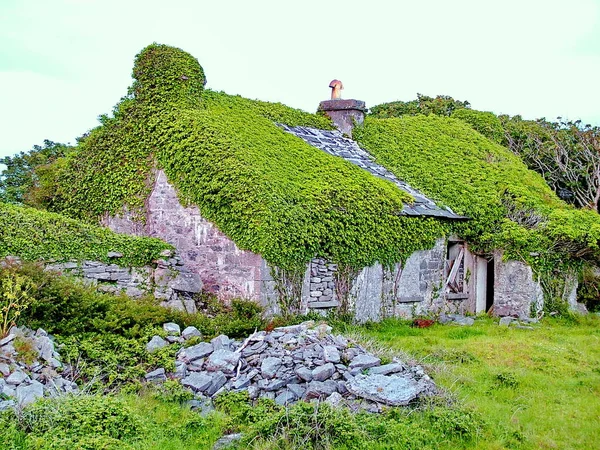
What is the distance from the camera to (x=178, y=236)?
16297 mm

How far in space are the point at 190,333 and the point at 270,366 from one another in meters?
2.12

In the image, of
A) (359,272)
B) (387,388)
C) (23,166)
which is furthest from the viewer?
(23,166)

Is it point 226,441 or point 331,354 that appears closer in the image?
point 226,441

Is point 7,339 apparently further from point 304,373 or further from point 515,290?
point 515,290

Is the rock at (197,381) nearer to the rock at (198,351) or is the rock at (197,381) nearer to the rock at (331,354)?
the rock at (198,351)

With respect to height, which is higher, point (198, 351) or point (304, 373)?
point (198, 351)

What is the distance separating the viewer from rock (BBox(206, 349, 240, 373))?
32.6 ft

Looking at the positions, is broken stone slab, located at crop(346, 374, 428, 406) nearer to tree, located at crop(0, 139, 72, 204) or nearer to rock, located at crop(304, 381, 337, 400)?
rock, located at crop(304, 381, 337, 400)

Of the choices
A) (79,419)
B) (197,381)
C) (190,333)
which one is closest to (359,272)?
(190,333)

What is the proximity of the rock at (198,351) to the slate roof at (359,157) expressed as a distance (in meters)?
8.52

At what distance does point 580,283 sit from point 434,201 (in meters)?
5.33

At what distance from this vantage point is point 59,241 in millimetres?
13375

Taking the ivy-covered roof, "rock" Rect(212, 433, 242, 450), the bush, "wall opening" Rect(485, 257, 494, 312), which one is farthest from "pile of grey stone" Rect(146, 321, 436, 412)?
"wall opening" Rect(485, 257, 494, 312)

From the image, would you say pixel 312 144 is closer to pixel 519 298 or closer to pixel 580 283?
pixel 519 298
